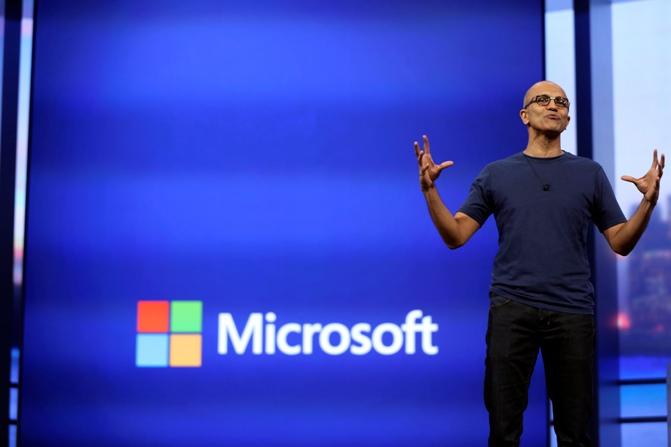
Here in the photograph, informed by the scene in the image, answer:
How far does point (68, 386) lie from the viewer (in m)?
3.73

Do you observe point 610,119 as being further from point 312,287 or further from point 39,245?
point 39,245

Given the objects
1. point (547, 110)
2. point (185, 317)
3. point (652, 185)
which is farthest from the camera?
point (185, 317)

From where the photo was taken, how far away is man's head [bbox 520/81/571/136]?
2.47 m

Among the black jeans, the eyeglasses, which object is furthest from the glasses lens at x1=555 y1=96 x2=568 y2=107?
the black jeans

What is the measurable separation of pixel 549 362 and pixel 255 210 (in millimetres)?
1728

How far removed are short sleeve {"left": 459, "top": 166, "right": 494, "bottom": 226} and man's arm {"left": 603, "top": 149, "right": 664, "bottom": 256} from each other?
1.24 feet

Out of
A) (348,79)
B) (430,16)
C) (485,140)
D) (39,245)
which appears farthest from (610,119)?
(39,245)

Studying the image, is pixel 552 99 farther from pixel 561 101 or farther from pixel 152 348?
pixel 152 348

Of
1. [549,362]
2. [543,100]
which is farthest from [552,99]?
[549,362]

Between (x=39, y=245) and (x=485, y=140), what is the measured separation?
2.09m

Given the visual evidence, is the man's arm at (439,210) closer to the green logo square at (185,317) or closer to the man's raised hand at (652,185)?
the man's raised hand at (652,185)

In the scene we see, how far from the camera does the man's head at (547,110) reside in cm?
247

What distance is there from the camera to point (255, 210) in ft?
12.3

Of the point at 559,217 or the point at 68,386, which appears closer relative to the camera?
the point at 559,217
